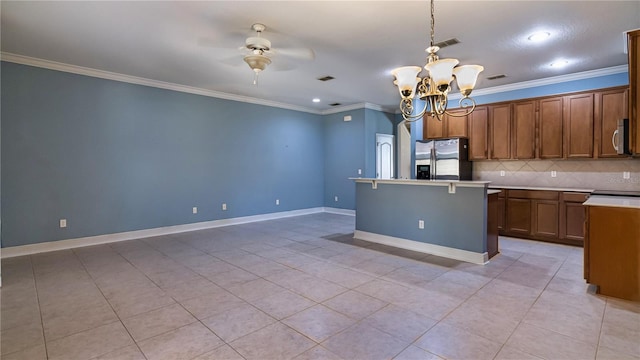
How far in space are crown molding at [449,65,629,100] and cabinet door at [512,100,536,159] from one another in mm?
356

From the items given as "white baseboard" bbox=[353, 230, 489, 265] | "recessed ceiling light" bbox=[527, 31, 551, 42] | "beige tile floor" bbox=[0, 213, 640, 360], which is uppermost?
"recessed ceiling light" bbox=[527, 31, 551, 42]

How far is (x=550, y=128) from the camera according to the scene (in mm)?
5117

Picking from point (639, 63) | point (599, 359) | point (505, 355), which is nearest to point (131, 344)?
point (505, 355)

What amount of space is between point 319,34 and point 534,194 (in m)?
4.31

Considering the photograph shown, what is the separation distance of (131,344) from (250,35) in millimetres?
3239

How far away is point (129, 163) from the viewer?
5.21 meters

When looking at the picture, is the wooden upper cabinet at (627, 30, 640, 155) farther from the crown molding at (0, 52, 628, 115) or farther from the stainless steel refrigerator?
the stainless steel refrigerator

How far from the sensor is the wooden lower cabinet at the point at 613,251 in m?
2.74

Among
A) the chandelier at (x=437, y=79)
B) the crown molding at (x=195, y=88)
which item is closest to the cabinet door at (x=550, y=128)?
the crown molding at (x=195, y=88)

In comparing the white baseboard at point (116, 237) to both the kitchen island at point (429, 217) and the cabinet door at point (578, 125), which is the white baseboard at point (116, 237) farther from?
the cabinet door at point (578, 125)

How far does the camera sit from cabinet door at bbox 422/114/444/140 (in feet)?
20.7

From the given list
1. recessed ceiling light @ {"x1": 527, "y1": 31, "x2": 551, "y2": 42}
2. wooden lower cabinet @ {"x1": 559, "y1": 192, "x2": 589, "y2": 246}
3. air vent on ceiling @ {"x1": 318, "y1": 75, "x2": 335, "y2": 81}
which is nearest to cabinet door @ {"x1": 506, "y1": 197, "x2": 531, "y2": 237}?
wooden lower cabinet @ {"x1": 559, "y1": 192, "x2": 589, "y2": 246}

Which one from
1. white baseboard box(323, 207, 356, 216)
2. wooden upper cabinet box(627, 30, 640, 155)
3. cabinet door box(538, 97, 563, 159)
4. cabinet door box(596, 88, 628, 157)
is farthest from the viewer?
white baseboard box(323, 207, 356, 216)

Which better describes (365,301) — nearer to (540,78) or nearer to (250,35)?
(250,35)
